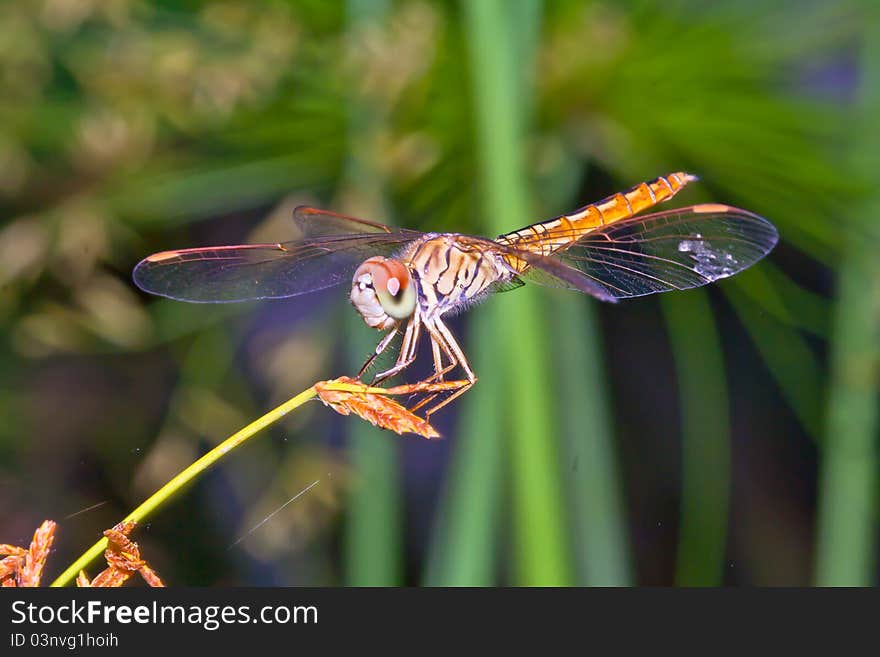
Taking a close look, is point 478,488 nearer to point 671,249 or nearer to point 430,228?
point 671,249

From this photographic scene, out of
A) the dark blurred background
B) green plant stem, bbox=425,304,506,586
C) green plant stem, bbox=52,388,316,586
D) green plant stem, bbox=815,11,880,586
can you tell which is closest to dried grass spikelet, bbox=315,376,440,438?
green plant stem, bbox=52,388,316,586

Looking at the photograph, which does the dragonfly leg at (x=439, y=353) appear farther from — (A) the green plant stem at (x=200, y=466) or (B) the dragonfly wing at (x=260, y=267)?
(A) the green plant stem at (x=200, y=466)

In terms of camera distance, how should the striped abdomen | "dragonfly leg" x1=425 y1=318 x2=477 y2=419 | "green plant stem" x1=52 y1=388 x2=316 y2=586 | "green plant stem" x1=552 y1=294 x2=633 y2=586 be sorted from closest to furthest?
"green plant stem" x1=52 y1=388 x2=316 y2=586, "dragonfly leg" x1=425 y1=318 x2=477 y2=419, the striped abdomen, "green plant stem" x1=552 y1=294 x2=633 y2=586

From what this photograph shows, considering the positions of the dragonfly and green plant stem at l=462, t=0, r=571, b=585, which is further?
green plant stem at l=462, t=0, r=571, b=585

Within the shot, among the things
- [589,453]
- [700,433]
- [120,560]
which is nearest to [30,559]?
[120,560]

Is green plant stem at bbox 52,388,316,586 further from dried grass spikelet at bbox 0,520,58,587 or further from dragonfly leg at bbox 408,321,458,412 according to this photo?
dragonfly leg at bbox 408,321,458,412

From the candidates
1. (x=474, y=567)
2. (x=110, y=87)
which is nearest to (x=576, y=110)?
(x=110, y=87)
